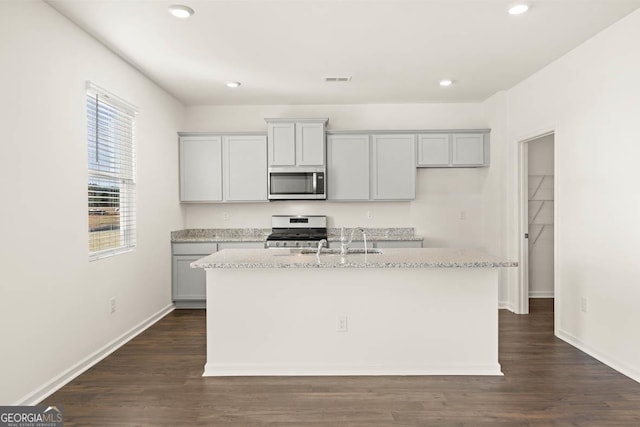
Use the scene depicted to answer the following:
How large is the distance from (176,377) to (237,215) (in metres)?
2.84

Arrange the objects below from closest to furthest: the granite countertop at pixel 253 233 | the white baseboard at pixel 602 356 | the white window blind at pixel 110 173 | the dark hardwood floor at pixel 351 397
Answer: the dark hardwood floor at pixel 351 397
the white baseboard at pixel 602 356
the white window blind at pixel 110 173
the granite countertop at pixel 253 233

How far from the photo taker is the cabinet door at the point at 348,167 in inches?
203

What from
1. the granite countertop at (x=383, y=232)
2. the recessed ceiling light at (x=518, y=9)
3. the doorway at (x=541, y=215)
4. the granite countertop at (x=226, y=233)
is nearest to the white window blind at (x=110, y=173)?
the granite countertop at (x=226, y=233)

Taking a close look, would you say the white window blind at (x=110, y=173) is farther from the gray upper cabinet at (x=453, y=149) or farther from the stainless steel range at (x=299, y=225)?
the gray upper cabinet at (x=453, y=149)

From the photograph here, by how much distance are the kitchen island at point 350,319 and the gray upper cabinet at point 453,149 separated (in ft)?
8.06

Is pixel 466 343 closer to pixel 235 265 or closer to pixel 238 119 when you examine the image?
pixel 235 265

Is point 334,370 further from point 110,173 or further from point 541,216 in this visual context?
Result: point 541,216

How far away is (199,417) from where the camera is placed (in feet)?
7.80

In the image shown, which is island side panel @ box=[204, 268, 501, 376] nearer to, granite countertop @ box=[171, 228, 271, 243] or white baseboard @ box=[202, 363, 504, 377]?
white baseboard @ box=[202, 363, 504, 377]

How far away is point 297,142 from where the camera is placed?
5.05 metres

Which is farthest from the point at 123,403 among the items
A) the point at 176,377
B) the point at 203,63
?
the point at 203,63

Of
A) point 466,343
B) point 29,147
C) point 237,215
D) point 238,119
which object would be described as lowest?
point 466,343

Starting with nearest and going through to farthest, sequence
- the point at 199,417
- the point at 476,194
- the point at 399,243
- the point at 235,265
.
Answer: the point at 199,417, the point at 235,265, the point at 399,243, the point at 476,194

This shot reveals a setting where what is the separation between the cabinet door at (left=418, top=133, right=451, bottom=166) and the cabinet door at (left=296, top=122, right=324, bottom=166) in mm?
1288
